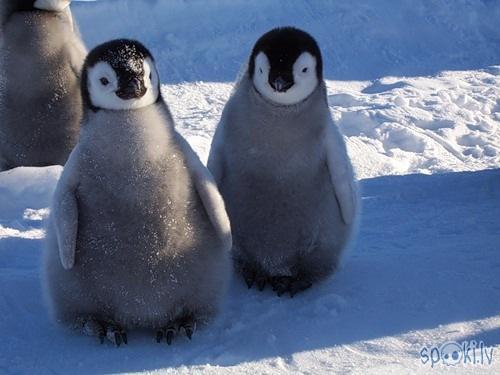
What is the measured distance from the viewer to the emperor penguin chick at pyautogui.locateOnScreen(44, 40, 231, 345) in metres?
2.85

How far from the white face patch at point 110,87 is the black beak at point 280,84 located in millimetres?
571

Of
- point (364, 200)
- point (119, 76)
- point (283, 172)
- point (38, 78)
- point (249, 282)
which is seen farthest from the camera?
point (38, 78)

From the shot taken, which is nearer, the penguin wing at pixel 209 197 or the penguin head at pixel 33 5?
the penguin wing at pixel 209 197

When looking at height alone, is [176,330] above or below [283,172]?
below

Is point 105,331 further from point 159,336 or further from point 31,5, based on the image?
point 31,5

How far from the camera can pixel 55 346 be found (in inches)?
116

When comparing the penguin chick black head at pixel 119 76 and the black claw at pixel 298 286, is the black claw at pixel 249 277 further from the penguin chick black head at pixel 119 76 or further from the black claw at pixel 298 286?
the penguin chick black head at pixel 119 76

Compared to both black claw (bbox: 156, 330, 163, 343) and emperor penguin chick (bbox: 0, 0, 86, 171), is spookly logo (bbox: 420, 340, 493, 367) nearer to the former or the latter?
black claw (bbox: 156, 330, 163, 343)

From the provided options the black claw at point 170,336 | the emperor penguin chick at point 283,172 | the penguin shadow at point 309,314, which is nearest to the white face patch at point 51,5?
the penguin shadow at point 309,314

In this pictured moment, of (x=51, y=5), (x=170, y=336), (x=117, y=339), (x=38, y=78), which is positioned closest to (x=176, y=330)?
(x=170, y=336)

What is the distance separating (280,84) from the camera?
10.8 ft

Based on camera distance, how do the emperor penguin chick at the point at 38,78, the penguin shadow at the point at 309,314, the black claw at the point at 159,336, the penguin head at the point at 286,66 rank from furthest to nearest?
the emperor penguin chick at the point at 38,78, the penguin head at the point at 286,66, the black claw at the point at 159,336, the penguin shadow at the point at 309,314

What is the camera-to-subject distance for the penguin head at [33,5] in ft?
18.1

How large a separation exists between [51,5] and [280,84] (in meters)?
2.80
